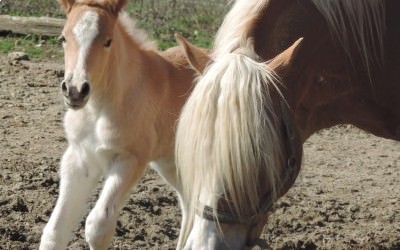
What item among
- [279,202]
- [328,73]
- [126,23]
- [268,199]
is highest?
[328,73]

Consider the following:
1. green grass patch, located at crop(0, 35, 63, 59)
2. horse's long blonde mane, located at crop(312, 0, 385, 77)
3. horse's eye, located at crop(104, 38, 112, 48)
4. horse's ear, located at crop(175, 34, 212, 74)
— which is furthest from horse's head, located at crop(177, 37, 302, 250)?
green grass patch, located at crop(0, 35, 63, 59)

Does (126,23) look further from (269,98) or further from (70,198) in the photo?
(269,98)

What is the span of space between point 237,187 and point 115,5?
2.13 meters

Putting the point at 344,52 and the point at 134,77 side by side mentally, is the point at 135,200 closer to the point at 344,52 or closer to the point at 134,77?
the point at 134,77

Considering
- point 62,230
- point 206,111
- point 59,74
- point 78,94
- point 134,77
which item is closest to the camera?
point 206,111

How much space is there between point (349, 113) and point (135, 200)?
2238 millimetres

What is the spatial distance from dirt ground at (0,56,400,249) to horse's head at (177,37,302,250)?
2007 millimetres

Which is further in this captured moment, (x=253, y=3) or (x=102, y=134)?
(x=102, y=134)

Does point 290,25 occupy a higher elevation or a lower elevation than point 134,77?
higher

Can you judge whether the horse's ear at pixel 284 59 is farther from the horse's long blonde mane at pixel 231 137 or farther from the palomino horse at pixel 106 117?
the palomino horse at pixel 106 117

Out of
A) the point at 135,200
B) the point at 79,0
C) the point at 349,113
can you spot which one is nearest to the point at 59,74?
the point at 135,200

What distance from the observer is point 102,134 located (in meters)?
4.75

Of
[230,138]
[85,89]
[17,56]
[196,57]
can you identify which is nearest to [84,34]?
[85,89]

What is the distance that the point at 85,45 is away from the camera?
4.50 metres
